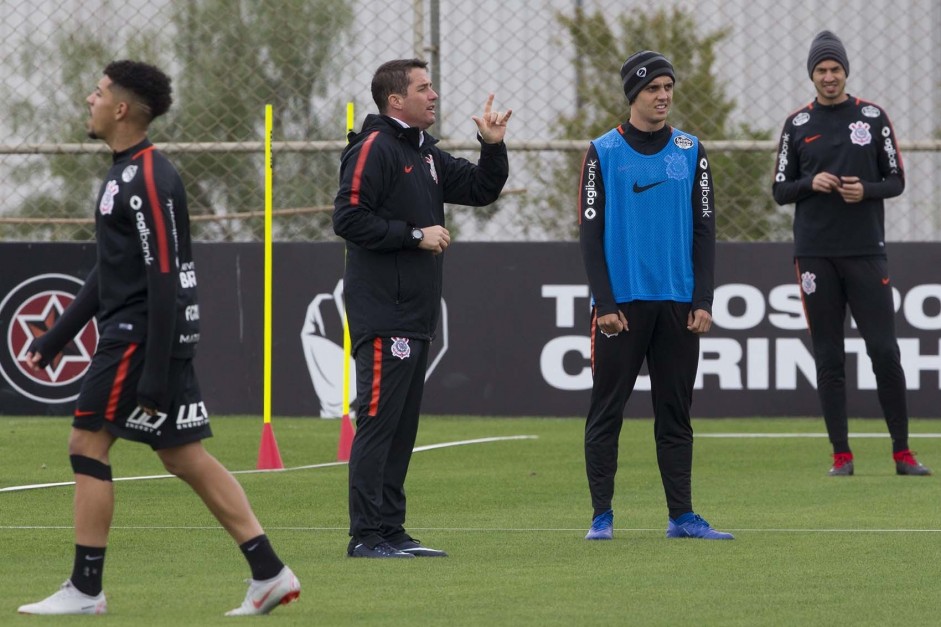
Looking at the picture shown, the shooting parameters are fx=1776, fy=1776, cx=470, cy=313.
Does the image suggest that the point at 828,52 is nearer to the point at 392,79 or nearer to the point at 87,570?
the point at 392,79

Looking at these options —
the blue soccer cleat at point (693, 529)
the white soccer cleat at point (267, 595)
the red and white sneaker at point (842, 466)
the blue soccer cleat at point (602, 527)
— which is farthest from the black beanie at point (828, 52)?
the white soccer cleat at point (267, 595)

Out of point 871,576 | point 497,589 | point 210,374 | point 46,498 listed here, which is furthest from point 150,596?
point 210,374

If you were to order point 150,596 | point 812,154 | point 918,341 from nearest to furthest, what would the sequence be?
point 150,596
point 812,154
point 918,341

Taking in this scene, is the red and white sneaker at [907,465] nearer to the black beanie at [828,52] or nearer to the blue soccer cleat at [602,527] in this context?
the black beanie at [828,52]

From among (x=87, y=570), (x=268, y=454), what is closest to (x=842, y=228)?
(x=268, y=454)

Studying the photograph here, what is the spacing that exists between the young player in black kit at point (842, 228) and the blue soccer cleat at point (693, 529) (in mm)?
2486

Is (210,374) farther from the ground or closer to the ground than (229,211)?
closer to the ground

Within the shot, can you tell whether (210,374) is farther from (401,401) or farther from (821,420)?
(401,401)

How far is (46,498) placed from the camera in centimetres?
781

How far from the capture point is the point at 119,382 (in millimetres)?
4938

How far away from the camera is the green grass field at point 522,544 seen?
5.04 metres

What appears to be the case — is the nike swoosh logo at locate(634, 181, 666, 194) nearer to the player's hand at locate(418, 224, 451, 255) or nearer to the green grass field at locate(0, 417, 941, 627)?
the player's hand at locate(418, 224, 451, 255)

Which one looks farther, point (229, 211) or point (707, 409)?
point (229, 211)

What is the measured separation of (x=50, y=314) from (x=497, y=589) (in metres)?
7.12
